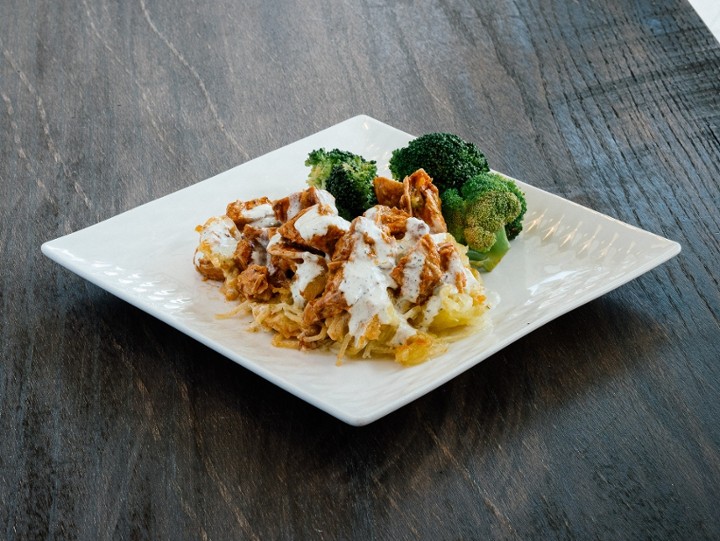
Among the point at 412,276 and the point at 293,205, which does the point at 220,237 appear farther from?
the point at 412,276

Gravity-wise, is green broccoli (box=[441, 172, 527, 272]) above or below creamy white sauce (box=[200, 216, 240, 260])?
above

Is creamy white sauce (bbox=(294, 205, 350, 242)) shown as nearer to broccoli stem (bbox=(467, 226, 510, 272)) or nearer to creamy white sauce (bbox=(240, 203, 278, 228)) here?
creamy white sauce (bbox=(240, 203, 278, 228))

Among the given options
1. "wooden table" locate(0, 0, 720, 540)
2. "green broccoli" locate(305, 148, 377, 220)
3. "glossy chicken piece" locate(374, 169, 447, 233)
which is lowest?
"wooden table" locate(0, 0, 720, 540)

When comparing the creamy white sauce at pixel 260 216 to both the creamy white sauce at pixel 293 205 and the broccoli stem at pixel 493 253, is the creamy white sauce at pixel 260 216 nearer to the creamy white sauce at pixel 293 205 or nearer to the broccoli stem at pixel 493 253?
the creamy white sauce at pixel 293 205

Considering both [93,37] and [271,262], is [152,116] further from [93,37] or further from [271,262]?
[271,262]

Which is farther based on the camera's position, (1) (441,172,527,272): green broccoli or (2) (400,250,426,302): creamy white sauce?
(1) (441,172,527,272): green broccoli

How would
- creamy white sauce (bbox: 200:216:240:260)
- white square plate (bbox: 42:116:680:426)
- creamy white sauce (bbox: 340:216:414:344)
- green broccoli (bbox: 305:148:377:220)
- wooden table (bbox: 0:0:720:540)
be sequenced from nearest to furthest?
1. wooden table (bbox: 0:0:720:540)
2. white square plate (bbox: 42:116:680:426)
3. creamy white sauce (bbox: 340:216:414:344)
4. creamy white sauce (bbox: 200:216:240:260)
5. green broccoli (bbox: 305:148:377:220)

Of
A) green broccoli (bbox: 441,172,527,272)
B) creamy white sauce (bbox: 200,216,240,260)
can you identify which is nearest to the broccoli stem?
green broccoli (bbox: 441,172,527,272)

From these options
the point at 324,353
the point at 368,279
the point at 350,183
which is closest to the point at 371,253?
the point at 368,279

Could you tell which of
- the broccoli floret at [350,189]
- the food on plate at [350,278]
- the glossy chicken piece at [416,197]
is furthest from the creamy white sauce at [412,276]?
the broccoli floret at [350,189]
